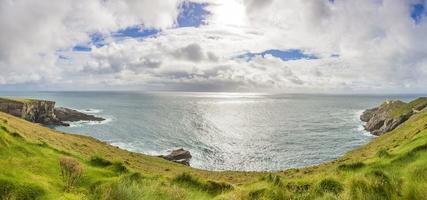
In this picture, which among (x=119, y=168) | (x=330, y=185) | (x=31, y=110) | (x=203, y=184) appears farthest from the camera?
(x=31, y=110)

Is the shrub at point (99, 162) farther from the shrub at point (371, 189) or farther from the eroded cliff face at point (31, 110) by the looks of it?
the eroded cliff face at point (31, 110)

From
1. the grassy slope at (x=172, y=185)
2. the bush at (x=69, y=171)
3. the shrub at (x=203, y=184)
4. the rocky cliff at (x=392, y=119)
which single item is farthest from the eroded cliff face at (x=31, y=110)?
the rocky cliff at (x=392, y=119)

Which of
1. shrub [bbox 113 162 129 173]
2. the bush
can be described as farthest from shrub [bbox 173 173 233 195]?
the bush

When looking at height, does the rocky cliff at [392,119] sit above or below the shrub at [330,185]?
below

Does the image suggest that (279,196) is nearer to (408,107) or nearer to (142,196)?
(142,196)

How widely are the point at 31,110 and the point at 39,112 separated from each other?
5152 millimetres

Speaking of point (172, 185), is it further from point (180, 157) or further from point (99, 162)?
point (180, 157)

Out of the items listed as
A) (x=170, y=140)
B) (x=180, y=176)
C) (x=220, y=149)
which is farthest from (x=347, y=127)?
(x=180, y=176)

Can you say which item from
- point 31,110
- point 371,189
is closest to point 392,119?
point 371,189

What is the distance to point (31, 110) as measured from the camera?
392 ft

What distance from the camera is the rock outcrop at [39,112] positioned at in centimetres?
11162

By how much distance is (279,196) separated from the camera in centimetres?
1341

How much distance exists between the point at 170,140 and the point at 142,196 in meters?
92.5

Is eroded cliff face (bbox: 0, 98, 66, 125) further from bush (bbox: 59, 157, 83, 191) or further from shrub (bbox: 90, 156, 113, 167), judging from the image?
bush (bbox: 59, 157, 83, 191)
